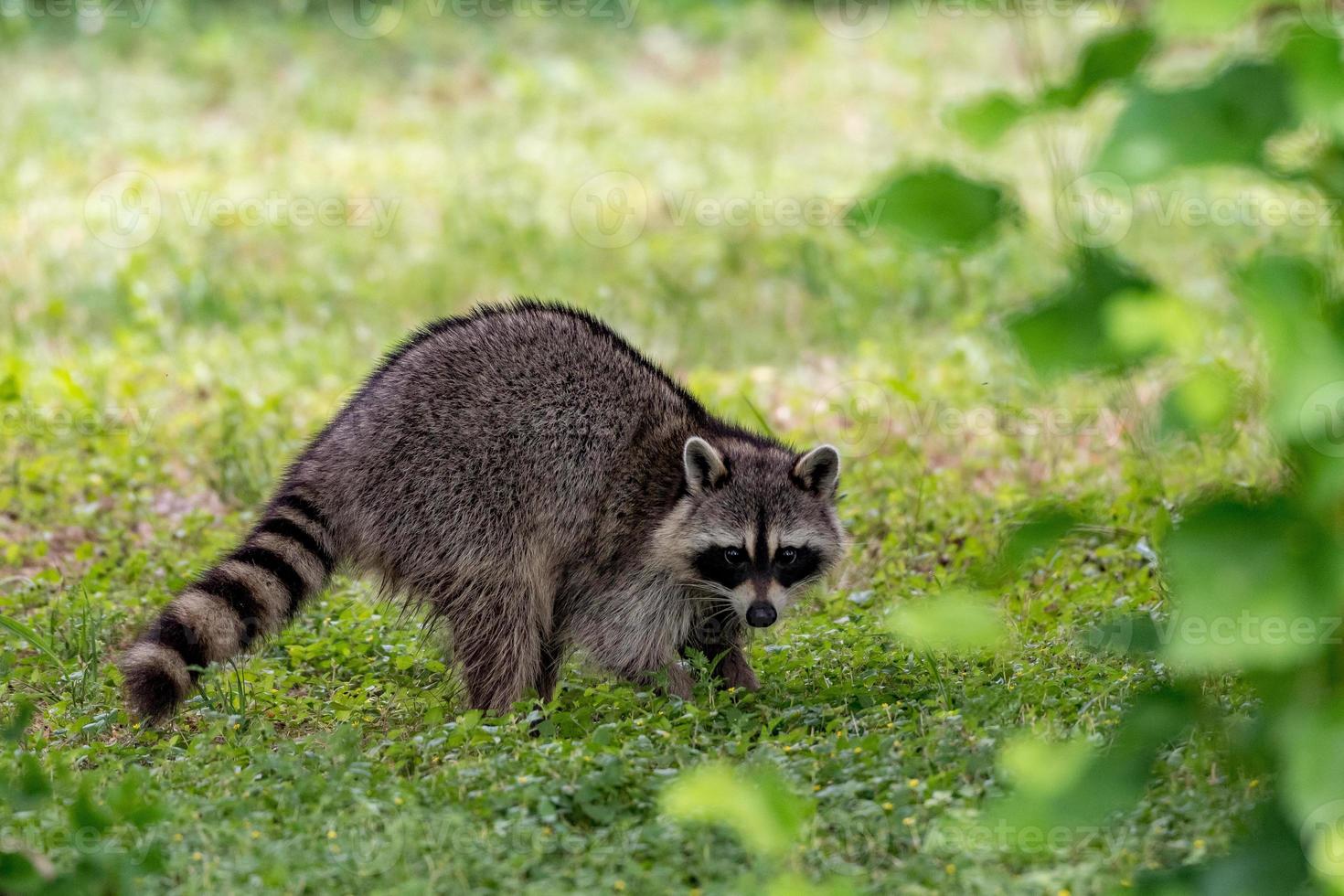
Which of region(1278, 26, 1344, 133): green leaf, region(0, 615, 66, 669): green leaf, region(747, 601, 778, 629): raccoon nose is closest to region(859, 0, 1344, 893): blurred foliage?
region(1278, 26, 1344, 133): green leaf

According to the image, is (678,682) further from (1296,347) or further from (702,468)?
Answer: (1296,347)

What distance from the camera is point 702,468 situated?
18.7 ft

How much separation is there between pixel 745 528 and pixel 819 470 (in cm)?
41

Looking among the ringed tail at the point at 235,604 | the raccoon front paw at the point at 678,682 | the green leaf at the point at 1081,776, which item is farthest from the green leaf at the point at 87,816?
the raccoon front paw at the point at 678,682

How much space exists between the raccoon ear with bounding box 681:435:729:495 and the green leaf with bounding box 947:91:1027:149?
9.13 feet

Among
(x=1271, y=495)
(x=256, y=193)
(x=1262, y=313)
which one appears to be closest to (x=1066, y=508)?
(x=1271, y=495)

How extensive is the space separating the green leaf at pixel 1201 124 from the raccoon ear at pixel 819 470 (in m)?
2.95

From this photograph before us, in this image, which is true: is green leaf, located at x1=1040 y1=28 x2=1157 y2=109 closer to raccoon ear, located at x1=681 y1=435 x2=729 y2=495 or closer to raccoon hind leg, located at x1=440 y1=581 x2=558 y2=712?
raccoon ear, located at x1=681 y1=435 x2=729 y2=495

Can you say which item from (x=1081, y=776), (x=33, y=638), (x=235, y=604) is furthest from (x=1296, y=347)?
(x=33, y=638)

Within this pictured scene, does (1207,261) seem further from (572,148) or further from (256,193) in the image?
(256,193)

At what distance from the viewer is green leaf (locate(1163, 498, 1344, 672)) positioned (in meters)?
2.74

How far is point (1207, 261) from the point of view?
10.7m

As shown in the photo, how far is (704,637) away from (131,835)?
96.6 inches

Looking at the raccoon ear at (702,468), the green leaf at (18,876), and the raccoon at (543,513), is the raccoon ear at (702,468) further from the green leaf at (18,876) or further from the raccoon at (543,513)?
the green leaf at (18,876)
